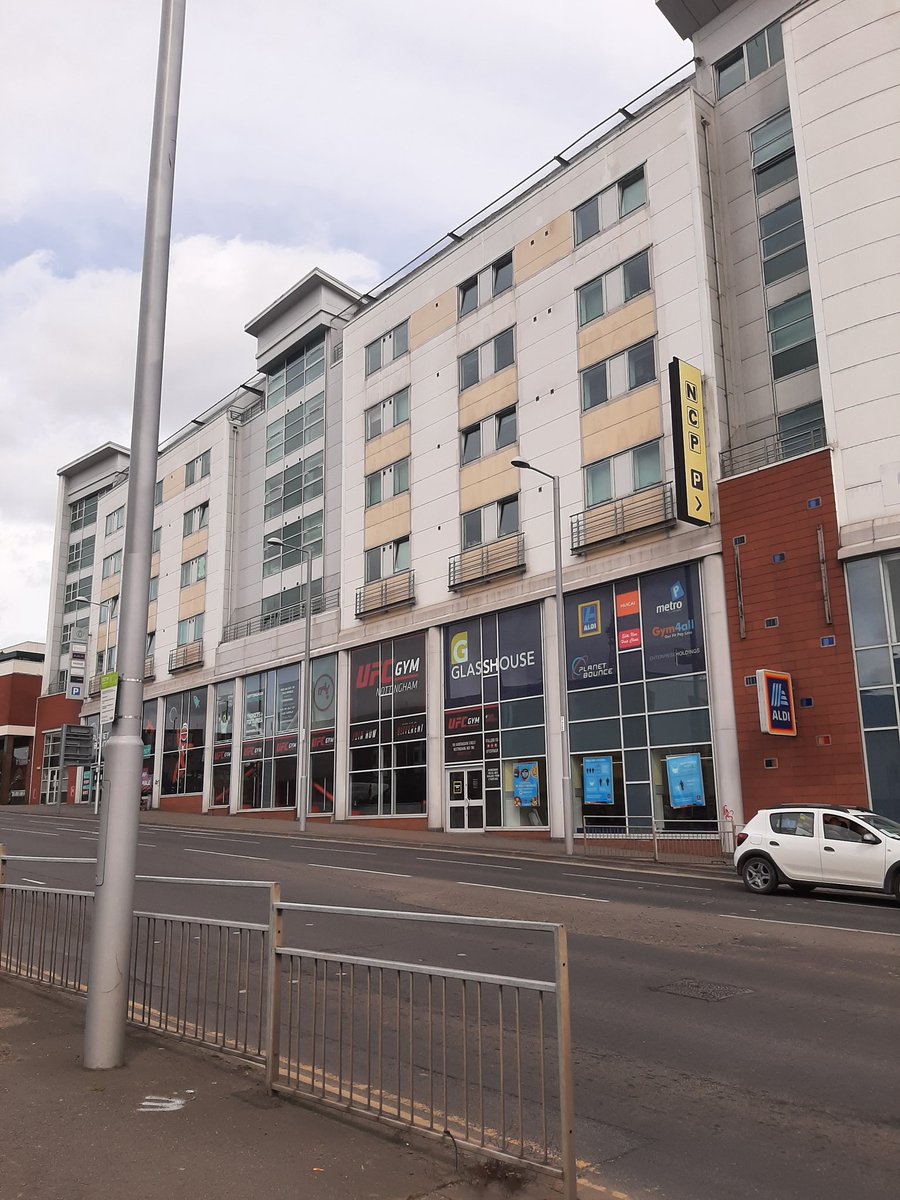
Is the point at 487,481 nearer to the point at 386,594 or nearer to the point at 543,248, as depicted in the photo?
the point at 386,594

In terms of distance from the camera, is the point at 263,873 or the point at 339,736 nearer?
the point at 263,873

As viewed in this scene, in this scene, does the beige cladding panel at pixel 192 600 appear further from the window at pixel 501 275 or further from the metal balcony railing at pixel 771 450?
the metal balcony railing at pixel 771 450

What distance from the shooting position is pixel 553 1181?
438cm

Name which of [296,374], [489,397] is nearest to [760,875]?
[489,397]

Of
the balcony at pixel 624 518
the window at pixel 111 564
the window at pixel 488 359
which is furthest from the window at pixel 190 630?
the balcony at pixel 624 518

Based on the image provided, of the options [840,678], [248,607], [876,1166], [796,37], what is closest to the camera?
[876,1166]

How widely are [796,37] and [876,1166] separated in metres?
30.1

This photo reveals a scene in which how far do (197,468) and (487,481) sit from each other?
26.2 metres

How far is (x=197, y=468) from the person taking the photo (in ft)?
181

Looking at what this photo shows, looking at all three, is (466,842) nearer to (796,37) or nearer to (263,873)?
(263,873)

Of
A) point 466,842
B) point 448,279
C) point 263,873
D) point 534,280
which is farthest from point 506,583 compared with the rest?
point 263,873

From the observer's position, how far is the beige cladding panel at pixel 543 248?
110 feet

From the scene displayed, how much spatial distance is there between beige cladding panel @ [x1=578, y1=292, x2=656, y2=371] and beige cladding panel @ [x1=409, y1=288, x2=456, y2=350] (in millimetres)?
7663

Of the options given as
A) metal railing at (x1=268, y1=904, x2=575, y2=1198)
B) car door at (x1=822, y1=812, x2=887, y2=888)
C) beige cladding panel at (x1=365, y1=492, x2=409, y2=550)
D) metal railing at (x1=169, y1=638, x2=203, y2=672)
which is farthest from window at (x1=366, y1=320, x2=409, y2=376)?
metal railing at (x1=268, y1=904, x2=575, y2=1198)
